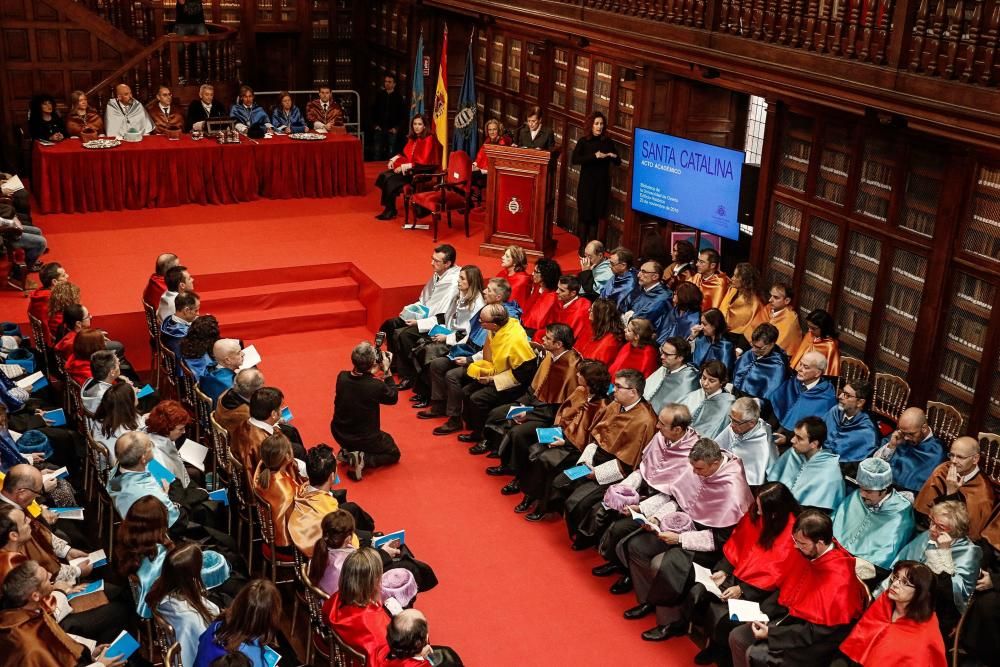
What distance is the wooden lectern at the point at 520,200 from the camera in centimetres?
1265

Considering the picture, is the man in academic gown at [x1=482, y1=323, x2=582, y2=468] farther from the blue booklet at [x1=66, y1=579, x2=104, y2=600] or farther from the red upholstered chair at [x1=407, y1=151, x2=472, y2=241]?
the red upholstered chair at [x1=407, y1=151, x2=472, y2=241]

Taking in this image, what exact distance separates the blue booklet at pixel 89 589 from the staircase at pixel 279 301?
5.60m

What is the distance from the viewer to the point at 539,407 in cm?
898

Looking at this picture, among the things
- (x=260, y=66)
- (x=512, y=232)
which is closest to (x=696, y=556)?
(x=512, y=232)

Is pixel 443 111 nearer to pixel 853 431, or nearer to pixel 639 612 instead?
pixel 853 431

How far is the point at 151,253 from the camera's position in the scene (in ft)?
42.2

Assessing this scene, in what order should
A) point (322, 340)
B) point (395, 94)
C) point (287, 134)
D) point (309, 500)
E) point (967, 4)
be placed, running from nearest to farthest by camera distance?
point (309, 500)
point (967, 4)
point (322, 340)
point (287, 134)
point (395, 94)

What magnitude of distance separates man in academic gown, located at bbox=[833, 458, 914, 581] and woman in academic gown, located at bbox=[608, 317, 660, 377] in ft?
8.53

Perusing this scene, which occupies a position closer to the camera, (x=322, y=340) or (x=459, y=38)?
(x=322, y=340)

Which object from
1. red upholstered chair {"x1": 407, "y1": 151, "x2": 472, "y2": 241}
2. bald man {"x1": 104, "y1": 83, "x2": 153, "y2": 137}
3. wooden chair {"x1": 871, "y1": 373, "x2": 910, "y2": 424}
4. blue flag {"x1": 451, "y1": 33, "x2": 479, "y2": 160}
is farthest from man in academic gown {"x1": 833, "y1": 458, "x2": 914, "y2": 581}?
bald man {"x1": 104, "y1": 83, "x2": 153, "y2": 137}

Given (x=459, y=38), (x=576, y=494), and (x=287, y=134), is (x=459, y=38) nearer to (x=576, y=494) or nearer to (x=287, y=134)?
(x=287, y=134)

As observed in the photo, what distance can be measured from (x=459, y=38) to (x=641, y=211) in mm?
6136

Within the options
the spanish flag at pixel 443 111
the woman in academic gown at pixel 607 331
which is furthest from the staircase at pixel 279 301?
the woman in academic gown at pixel 607 331

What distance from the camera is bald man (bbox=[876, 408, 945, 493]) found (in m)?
7.29
